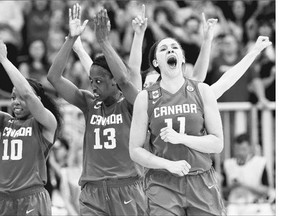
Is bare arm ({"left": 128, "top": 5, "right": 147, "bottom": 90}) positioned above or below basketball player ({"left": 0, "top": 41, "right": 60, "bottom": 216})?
above

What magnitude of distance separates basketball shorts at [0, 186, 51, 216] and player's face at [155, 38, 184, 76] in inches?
74.8

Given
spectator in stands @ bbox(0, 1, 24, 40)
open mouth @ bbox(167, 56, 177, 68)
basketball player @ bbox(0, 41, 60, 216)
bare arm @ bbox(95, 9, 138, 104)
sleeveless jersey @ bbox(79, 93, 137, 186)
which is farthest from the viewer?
spectator in stands @ bbox(0, 1, 24, 40)

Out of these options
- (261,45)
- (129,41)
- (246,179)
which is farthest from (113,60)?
(129,41)

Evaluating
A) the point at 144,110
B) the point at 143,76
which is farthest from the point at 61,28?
the point at 144,110

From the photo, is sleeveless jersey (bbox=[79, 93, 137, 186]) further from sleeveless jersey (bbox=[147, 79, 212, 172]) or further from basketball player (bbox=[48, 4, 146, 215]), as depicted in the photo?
sleeveless jersey (bbox=[147, 79, 212, 172])

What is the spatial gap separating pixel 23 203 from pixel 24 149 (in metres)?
0.54

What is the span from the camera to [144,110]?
269 inches

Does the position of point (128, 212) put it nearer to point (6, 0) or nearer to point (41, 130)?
point (41, 130)

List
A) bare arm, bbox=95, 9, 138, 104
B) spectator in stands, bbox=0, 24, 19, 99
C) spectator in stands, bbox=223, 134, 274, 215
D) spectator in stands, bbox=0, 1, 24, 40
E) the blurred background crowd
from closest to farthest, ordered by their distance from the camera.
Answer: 1. bare arm, bbox=95, 9, 138, 104
2. spectator in stands, bbox=223, 134, 274, 215
3. the blurred background crowd
4. spectator in stands, bbox=0, 24, 19, 99
5. spectator in stands, bbox=0, 1, 24, 40

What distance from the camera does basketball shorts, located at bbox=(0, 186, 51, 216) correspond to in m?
7.64

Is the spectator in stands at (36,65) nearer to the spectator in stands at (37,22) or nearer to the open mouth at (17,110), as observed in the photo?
the spectator in stands at (37,22)

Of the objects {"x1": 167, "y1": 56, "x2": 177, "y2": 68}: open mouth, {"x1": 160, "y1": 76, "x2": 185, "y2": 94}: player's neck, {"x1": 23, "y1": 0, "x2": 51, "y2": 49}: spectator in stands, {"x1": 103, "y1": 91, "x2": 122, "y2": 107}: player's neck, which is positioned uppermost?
{"x1": 23, "y1": 0, "x2": 51, "y2": 49}: spectator in stands

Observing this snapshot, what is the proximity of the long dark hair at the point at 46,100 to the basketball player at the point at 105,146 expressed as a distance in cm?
53

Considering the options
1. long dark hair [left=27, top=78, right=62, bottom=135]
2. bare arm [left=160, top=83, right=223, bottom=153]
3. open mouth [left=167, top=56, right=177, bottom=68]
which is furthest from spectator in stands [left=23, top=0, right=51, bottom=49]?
bare arm [left=160, top=83, right=223, bottom=153]
